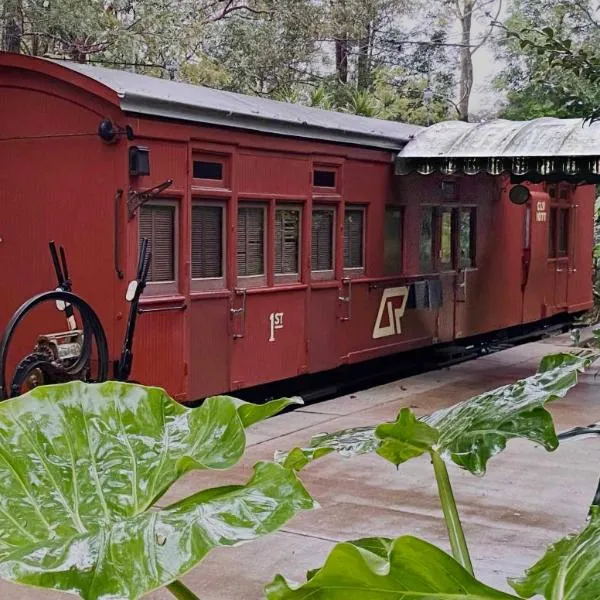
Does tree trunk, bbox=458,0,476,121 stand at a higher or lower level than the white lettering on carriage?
higher

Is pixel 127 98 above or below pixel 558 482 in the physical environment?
above

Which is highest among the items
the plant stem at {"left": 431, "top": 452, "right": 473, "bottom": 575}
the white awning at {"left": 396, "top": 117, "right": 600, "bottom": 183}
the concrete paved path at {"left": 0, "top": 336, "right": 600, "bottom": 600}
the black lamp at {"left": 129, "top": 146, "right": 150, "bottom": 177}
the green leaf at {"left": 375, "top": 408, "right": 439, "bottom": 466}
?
the white awning at {"left": 396, "top": 117, "right": 600, "bottom": 183}

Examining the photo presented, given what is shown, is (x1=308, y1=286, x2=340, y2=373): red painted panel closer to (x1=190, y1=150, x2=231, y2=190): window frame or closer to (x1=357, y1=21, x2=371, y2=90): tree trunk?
(x1=190, y1=150, x2=231, y2=190): window frame

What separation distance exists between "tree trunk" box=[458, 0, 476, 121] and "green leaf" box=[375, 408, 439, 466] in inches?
1114

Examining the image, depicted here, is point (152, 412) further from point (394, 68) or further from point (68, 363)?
point (394, 68)

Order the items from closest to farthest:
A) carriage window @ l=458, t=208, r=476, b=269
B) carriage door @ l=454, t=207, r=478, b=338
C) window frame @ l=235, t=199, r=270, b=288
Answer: window frame @ l=235, t=199, r=270, b=288, carriage door @ l=454, t=207, r=478, b=338, carriage window @ l=458, t=208, r=476, b=269

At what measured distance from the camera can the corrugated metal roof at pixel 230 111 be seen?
6754mm

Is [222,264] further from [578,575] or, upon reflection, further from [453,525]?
[578,575]

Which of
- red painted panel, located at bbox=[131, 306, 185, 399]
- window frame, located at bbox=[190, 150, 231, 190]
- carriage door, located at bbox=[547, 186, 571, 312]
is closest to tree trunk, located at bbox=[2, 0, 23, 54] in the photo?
window frame, located at bbox=[190, 150, 231, 190]

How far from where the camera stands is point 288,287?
328 inches

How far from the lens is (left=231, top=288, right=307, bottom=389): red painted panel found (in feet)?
25.5

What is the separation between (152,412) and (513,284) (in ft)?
37.9

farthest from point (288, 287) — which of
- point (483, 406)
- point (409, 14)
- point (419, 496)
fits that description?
point (409, 14)

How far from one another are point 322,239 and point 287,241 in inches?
22.2
